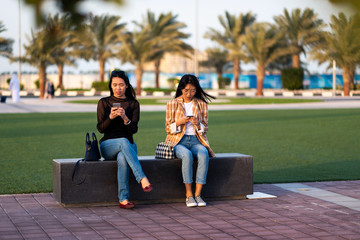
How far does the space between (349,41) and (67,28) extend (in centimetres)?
65

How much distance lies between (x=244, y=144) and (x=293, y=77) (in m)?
44.8

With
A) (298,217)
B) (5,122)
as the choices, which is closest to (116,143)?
(298,217)

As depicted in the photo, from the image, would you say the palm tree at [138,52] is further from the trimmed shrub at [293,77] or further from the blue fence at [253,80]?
the trimmed shrub at [293,77]

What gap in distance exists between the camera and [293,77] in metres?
57.7

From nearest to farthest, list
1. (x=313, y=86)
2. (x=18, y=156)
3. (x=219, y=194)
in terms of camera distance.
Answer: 1. (x=219, y=194)
2. (x=18, y=156)
3. (x=313, y=86)

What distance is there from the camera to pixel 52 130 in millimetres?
17812

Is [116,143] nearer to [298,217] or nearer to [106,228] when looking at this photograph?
[106,228]

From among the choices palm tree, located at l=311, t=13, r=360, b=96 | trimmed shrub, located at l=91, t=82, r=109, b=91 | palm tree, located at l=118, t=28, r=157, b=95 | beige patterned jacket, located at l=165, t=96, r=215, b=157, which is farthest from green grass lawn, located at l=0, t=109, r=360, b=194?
trimmed shrub, located at l=91, t=82, r=109, b=91

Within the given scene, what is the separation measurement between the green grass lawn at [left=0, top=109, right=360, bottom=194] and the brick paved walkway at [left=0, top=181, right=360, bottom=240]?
1480 mm

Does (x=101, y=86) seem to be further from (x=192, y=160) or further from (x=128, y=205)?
(x=128, y=205)

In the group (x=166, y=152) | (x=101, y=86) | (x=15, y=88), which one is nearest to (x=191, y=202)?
(x=166, y=152)

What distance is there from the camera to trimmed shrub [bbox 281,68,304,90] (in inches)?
2259

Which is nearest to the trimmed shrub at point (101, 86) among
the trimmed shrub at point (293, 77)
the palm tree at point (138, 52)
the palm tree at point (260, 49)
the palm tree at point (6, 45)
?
the palm tree at point (138, 52)

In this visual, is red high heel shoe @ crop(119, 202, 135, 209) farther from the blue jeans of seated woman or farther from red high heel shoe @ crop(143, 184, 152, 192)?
red high heel shoe @ crop(143, 184, 152, 192)
